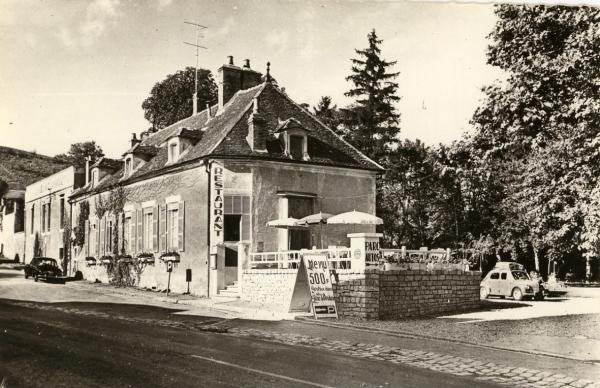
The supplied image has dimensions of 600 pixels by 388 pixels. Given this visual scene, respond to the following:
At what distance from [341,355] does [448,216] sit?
27.5 meters

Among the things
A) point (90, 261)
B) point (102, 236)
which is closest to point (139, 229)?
point (102, 236)

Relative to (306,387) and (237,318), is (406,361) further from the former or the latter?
(237,318)

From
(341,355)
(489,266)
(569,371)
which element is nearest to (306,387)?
(341,355)

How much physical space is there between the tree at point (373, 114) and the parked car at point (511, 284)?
33.4 ft

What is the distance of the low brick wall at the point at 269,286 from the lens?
54.9ft

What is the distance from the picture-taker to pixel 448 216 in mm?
35469

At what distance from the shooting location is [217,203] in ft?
66.1

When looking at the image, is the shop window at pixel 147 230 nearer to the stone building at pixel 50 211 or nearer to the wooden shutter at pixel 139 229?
the wooden shutter at pixel 139 229

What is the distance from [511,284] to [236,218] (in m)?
12.7

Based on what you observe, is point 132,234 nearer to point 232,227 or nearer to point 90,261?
point 90,261

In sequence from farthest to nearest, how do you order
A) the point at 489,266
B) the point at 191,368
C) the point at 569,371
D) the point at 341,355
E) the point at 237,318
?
1. the point at 489,266
2. the point at 237,318
3. the point at 341,355
4. the point at 569,371
5. the point at 191,368

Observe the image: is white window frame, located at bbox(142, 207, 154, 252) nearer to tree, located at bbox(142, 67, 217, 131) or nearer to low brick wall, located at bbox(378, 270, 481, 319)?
tree, located at bbox(142, 67, 217, 131)

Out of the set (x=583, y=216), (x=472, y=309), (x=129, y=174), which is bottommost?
(x=472, y=309)

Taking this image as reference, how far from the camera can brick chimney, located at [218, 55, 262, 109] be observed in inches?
1024
